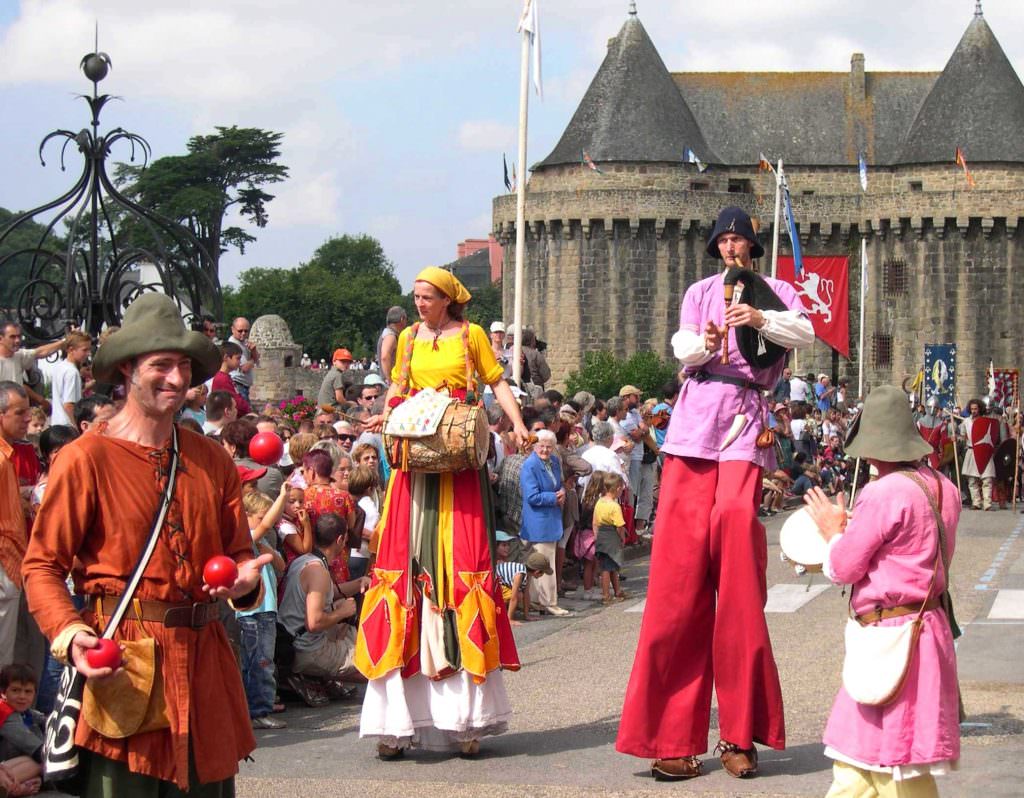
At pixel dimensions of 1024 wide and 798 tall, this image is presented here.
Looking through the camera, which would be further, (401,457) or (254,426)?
(254,426)

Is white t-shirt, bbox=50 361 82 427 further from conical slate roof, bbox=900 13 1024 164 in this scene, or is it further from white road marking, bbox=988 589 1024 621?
conical slate roof, bbox=900 13 1024 164

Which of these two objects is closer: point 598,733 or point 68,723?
point 68,723

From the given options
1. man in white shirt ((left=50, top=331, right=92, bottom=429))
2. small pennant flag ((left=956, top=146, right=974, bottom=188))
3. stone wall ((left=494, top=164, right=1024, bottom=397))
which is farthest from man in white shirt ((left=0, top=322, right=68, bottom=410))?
small pennant flag ((left=956, top=146, right=974, bottom=188))

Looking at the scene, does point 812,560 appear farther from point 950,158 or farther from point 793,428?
point 950,158

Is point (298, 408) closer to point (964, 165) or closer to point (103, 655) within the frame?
point (103, 655)

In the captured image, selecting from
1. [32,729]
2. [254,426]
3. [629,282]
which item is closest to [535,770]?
[32,729]

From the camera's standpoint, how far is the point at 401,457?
7.31m

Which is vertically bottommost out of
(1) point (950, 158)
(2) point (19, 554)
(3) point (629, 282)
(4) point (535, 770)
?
(4) point (535, 770)

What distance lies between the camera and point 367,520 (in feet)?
37.6

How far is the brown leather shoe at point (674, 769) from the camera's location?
6750mm

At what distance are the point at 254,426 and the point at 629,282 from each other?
5418 cm

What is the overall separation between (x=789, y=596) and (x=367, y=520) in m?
3.78

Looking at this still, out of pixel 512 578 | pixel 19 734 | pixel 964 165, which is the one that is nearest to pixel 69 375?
pixel 512 578

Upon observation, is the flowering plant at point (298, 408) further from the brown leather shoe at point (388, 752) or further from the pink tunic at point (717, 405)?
the pink tunic at point (717, 405)
